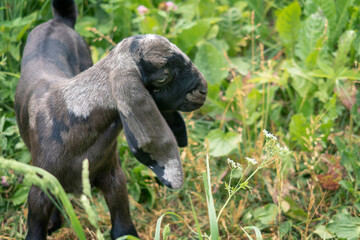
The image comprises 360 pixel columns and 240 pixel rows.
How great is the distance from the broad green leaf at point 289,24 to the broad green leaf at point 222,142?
1047 millimetres

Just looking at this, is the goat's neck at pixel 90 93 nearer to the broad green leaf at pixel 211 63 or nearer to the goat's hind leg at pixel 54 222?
the goat's hind leg at pixel 54 222

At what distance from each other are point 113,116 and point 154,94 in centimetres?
19

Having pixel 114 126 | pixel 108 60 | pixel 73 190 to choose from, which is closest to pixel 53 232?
pixel 73 190

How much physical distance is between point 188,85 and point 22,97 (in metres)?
0.97

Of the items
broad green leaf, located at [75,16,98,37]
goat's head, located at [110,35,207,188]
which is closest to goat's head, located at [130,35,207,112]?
goat's head, located at [110,35,207,188]

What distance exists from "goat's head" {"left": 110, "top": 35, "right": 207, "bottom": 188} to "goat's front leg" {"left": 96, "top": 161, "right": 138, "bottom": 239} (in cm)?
45

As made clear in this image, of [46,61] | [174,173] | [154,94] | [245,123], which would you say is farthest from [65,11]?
[174,173]

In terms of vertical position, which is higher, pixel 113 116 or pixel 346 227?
pixel 113 116

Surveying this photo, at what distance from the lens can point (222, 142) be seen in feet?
9.43

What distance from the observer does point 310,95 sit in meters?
3.29

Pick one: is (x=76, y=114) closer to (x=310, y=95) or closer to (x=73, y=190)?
(x=73, y=190)

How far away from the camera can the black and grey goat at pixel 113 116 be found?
177 cm

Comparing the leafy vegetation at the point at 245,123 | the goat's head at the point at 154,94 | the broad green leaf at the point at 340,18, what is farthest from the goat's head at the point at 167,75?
the broad green leaf at the point at 340,18

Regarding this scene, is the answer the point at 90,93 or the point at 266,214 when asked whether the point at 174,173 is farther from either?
the point at 266,214
